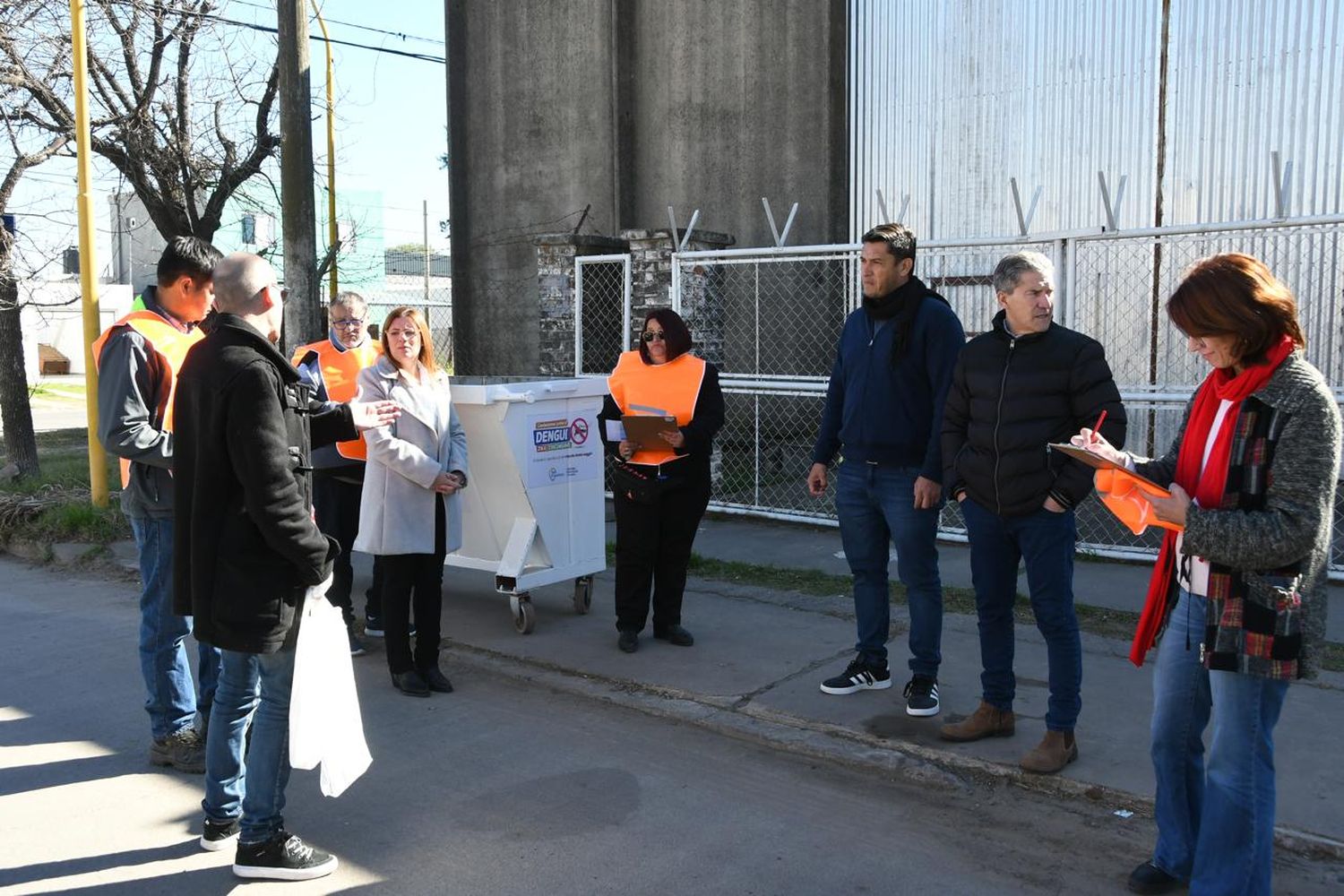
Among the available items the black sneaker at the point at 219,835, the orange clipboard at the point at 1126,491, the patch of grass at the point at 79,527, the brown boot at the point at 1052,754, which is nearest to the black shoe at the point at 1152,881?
the brown boot at the point at 1052,754

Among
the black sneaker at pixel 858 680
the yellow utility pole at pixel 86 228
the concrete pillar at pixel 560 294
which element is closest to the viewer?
the black sneaker at pixel 858 680

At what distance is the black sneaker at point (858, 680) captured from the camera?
17.4ft

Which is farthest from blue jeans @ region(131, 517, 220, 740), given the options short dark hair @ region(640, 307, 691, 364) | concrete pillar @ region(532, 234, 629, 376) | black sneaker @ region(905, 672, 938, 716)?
concrete pillar @ region(532, 234, 629, 376)

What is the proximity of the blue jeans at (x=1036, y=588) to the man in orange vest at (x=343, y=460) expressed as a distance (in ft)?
10.4

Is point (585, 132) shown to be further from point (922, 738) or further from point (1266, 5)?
point (922, 738)

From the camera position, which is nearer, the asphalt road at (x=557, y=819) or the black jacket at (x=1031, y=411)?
the asphalt road at (x=557, y=819)

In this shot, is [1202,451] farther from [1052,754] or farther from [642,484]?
[642,484]

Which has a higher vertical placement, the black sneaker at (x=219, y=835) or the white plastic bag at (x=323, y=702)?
the white plastic bag at (x=323, y=702)

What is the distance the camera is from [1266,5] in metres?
9.45

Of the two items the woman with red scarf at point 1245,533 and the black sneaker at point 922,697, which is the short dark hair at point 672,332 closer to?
the black sneaker at point 922,697

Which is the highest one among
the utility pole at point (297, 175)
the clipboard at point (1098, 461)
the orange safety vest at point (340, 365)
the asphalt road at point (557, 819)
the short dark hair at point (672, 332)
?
the utility pole at point (297, 175)

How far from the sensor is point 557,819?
4.12 m

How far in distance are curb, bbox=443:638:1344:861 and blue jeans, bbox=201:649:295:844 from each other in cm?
194

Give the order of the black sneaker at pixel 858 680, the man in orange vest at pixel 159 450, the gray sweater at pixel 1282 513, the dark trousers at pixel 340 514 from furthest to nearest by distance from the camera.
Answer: the dark trousers at pixel 340 514 → the black sneaker at pixel 858 680 → the man in orange vest at pixel 159 450 → the gray sweater at pixel 1282 513
